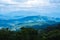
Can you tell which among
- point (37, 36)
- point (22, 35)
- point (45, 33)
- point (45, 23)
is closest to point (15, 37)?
point (22, 35)

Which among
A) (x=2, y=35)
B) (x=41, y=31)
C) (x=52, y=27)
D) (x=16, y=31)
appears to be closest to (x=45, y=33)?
(x=41, y=31)

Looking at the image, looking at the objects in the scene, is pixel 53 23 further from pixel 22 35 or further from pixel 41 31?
pixel 22 35

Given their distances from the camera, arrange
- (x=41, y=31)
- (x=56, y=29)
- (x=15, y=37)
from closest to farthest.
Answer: (x=15, y=37) < (x=41, y=31) < (x=56, y=29)

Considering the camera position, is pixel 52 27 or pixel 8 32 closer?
pixel 8 32

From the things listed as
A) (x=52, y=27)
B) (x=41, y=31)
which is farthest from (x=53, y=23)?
(x=41, y=31)

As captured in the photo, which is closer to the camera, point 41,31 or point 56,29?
point 41,31

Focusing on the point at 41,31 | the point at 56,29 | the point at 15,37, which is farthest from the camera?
the point at 56,29

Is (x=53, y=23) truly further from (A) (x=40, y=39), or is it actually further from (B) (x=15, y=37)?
(B) (x=15, y=37)
